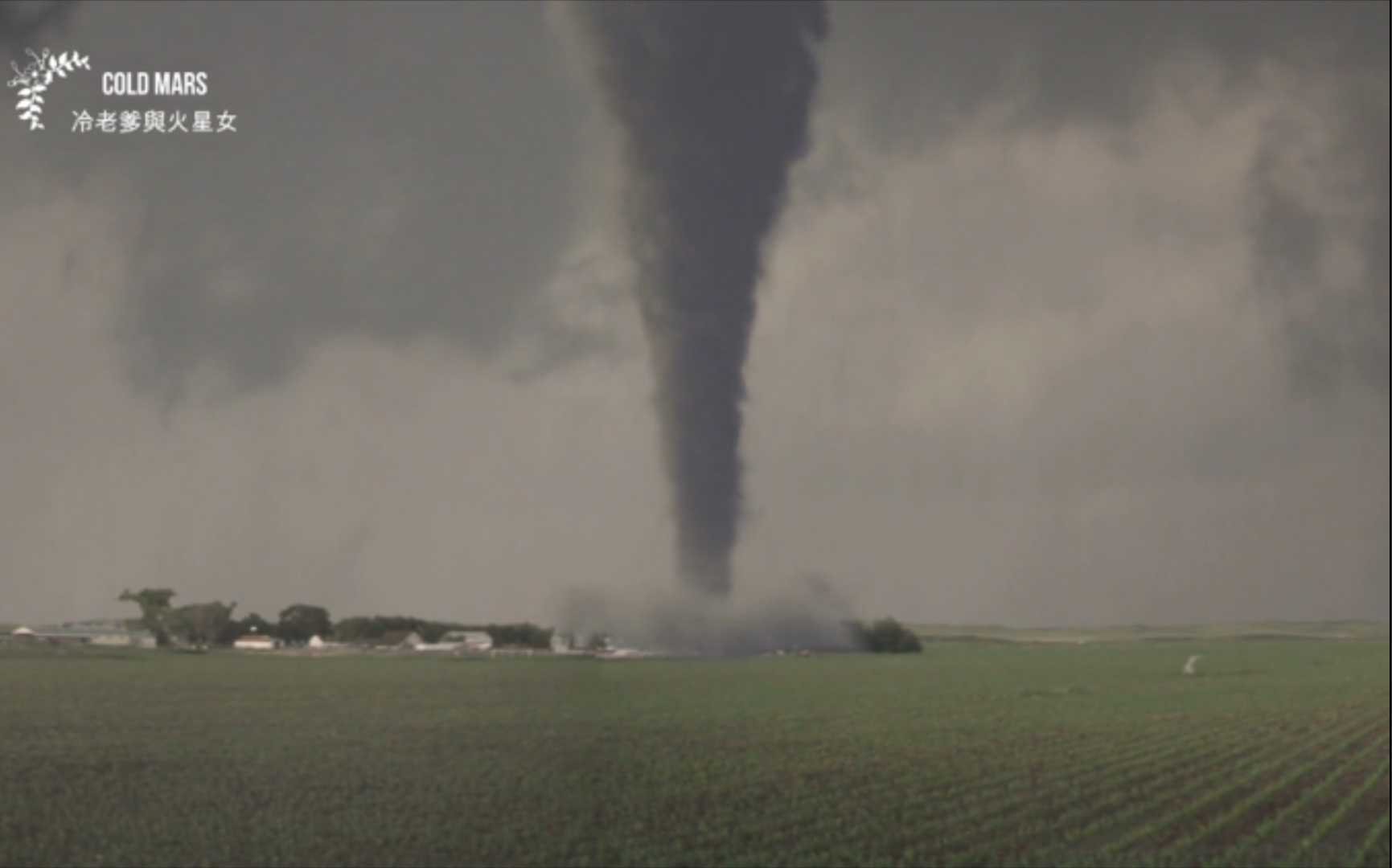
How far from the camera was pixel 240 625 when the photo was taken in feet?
26.8

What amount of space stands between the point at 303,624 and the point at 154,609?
3.77 feet

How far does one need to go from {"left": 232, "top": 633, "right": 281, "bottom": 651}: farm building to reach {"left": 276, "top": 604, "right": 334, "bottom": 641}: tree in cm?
7

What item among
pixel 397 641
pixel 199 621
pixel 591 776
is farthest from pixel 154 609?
pixel 591 776

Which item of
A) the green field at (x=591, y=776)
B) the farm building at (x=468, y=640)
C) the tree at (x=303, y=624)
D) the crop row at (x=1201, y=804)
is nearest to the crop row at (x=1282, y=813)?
the green field at (x=591, y=776)

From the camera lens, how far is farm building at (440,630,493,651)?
10102 mm

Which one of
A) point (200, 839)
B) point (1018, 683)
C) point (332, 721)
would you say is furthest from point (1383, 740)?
point (200, 839)

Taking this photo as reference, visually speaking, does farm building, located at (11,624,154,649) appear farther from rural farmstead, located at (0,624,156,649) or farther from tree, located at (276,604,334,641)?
tree, located at (276,604,334,641)

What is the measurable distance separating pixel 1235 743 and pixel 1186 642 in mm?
10197

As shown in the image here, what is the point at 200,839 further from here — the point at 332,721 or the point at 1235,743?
the point at 1235,743

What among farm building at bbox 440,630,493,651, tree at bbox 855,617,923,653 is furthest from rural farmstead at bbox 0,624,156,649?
tree at bbox 855,617,923,653

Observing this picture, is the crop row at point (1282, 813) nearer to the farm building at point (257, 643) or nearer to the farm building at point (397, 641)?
the farm building at point (397, 641)

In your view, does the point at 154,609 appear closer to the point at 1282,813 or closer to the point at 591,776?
the point at 591,776

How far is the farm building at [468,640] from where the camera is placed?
10.1 m

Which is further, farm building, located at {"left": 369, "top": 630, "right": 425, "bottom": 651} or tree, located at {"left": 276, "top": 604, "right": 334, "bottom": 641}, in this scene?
farm building, located at {"left": 369, "top": 630, "right": 425, "bottom": 651}
